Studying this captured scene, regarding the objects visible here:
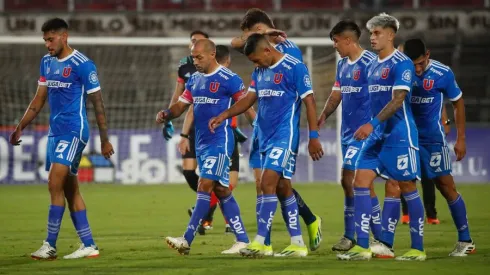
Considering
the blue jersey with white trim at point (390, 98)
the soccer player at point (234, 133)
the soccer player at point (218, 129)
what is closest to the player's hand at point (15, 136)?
the soccer player at point (218, 129)

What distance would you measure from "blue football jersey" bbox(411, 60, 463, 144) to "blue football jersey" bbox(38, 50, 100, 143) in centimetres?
303

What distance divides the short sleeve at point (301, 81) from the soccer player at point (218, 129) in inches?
29.5

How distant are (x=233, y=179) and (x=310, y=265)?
4.49m

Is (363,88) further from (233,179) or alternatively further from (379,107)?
(233,179)

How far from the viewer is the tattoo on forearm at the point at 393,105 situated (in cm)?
894

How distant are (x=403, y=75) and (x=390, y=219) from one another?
1.30m

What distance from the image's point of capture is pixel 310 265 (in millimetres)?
8867

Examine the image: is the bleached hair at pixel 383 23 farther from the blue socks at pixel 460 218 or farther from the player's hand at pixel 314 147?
the blue socks at pixel 460 218

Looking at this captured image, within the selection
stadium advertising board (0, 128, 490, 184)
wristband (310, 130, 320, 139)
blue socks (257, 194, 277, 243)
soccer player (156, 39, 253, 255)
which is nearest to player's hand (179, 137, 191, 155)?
soccer player (156, 39, 253, 255)

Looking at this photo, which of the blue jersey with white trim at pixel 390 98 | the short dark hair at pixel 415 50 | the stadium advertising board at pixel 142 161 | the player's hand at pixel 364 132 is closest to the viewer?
the player's hand at pixel 364 132

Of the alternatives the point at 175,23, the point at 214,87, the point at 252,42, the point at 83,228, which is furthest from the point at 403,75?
the point at 175,23

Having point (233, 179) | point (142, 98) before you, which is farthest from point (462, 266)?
point (142, 98)

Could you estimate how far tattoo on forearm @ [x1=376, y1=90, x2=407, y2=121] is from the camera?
8.94 meters

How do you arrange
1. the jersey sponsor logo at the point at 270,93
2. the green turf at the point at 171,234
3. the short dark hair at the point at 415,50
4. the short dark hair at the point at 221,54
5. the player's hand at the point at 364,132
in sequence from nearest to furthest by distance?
the green turf at the point at 171,234
the player's hand at the point at 364,132
the jersey sponsor logo at the point at 270,93
the short dark hair at the point at 415,50
the short dark hair at the point at 221,54
